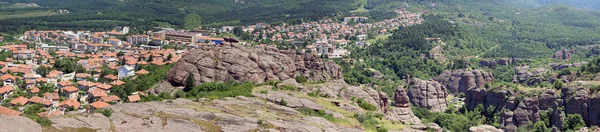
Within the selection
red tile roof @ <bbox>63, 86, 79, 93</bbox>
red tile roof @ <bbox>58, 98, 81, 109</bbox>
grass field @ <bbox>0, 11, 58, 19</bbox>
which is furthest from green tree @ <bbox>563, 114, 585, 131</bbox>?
grass field @ <bbox>0, 11, 58, 19</bbox>

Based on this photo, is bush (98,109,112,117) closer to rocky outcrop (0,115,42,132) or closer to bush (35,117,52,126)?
bush (35,117,52,126)

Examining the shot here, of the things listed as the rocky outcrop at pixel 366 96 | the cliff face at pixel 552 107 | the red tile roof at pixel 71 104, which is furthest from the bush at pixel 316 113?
the red tile roof at pixel 71 104

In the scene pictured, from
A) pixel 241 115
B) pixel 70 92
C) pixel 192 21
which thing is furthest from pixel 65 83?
pixel 192 21

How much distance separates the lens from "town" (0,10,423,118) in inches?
2426

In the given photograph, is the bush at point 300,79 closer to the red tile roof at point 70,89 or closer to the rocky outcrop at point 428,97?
the rocky outcrop at point 428,97

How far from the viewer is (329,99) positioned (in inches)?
1907

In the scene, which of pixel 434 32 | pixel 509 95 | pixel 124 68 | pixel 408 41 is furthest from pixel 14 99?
pixel 434 32

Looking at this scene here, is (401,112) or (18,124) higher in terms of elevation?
(18,124)

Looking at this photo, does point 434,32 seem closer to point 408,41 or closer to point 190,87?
point 408,41

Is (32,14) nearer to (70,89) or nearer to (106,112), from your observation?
(70,89)

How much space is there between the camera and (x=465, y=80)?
86500 millimetres

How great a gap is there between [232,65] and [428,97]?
27019mm

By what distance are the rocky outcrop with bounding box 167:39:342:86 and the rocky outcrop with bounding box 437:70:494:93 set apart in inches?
1315

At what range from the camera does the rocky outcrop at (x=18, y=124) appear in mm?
27366
